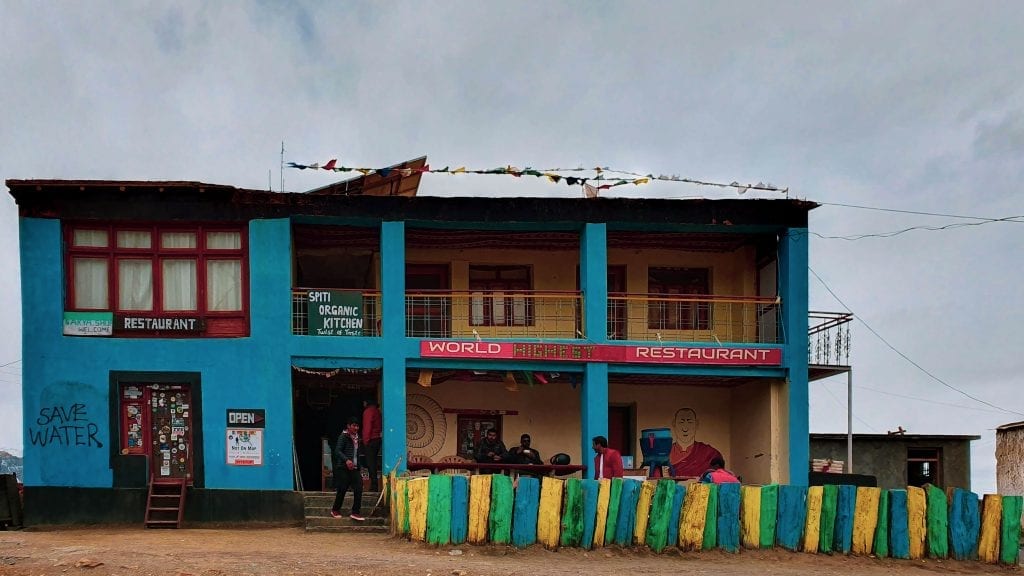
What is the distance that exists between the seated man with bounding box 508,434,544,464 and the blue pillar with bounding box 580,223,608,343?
2.72 meters

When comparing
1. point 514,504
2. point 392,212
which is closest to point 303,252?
point 392,212

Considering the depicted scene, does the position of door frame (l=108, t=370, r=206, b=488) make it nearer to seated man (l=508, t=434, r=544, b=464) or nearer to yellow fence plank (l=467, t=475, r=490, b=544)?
seated man (l=508, t=434, r=544, b=464)

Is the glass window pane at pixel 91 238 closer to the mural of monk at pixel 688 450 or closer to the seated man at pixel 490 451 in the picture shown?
the seated man at pixel 490 451

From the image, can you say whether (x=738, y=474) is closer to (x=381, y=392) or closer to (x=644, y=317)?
(x=644, y=317)

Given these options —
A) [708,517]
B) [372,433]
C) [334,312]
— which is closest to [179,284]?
[334,312]

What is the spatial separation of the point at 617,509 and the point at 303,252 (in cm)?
1049

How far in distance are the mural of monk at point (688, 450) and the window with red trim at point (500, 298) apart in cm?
418

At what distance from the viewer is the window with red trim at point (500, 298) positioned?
22938mm

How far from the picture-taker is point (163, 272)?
20.3 metres

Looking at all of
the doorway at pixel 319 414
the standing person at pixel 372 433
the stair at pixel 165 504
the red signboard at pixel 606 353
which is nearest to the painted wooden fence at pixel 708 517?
the standing person at pixel 372 433

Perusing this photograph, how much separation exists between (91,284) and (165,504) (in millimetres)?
4203

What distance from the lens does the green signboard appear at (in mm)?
Result: 20641

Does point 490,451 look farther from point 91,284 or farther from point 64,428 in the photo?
point 91,284

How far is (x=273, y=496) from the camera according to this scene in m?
19.7
